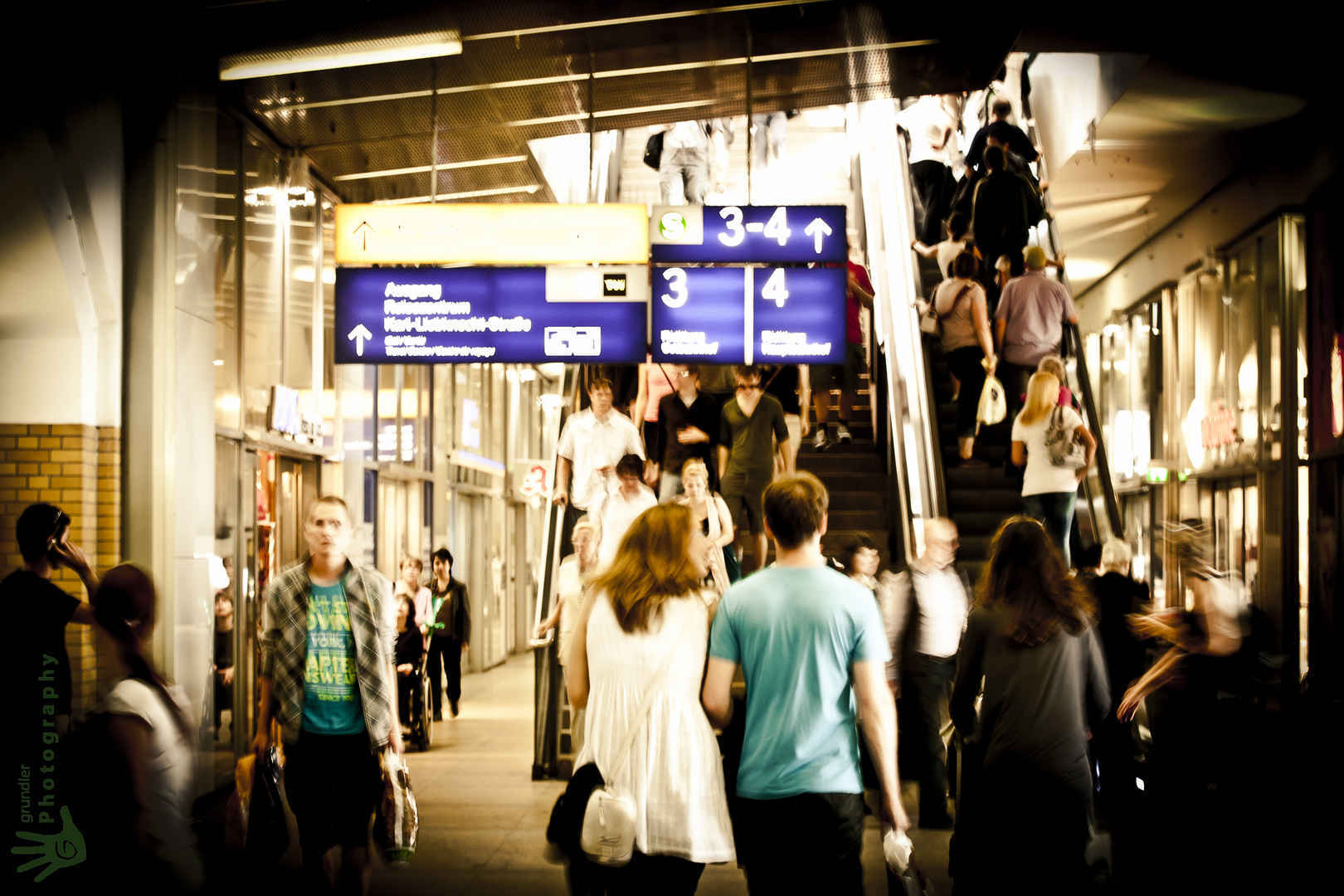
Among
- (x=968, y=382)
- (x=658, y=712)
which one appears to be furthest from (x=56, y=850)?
(x=968, y=382)

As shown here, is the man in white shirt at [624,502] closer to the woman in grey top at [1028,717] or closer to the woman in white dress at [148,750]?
the woman in grey top at [1028,717]

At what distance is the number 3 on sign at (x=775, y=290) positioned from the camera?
718 centimetres

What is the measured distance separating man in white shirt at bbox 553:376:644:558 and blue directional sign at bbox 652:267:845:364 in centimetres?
188

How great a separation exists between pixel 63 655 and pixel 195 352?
3.11 meters

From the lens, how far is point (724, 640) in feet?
11.6

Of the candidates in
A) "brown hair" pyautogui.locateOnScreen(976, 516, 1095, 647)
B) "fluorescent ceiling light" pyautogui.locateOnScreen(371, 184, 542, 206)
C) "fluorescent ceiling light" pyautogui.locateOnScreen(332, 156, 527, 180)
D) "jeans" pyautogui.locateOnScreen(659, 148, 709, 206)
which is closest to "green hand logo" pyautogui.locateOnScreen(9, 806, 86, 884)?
"brown hair" pyautogui.locateOnScreen(976, 516, 1095, 647)

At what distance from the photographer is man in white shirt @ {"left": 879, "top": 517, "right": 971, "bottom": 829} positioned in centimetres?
663

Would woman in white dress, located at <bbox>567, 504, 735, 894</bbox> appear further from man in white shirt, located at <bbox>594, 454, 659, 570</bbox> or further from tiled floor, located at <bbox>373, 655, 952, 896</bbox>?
man in white shirt, located at <bbox>594, 454, 659, 570</bbox>

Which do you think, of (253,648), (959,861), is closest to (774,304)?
(959,861)

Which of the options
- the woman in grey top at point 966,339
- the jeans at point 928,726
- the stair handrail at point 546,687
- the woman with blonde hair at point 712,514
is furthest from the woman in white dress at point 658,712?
the woman in grey top at point 966,339

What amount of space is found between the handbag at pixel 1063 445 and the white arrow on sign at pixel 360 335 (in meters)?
4.45

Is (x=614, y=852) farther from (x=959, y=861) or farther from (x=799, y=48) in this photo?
(x=799, y=48)

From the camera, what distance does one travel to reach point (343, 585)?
178 inches

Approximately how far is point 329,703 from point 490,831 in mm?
2552
